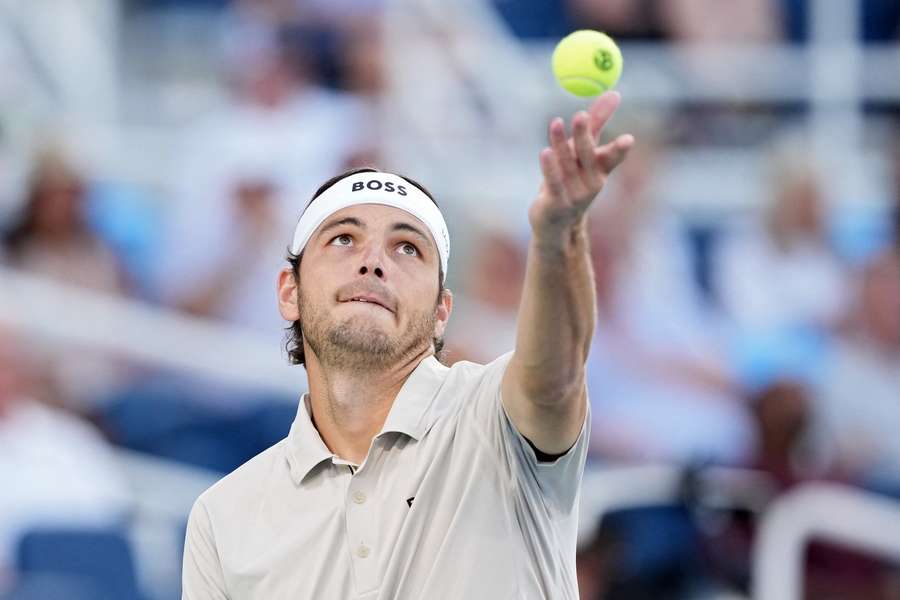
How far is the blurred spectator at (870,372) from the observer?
21.8ft

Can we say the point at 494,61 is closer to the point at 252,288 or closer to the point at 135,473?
the point at 252,288

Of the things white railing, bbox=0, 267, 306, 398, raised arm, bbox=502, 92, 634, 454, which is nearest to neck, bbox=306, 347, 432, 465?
raised arm, bbox=502, 92, 634, 454

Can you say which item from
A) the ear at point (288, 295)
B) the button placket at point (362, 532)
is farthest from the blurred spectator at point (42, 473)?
the button placket at point (362, 532)

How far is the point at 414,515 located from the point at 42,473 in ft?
12.8

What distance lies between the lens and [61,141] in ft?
25.0

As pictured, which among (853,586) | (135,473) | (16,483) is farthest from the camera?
(135,473)

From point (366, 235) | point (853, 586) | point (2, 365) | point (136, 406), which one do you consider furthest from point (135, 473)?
point (366, 235)

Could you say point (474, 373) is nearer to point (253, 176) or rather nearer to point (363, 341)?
point (363, 341)

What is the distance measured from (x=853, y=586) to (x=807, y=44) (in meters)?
3.39

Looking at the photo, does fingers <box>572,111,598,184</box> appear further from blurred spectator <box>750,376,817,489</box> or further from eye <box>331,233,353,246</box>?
blurred spectator <box>750,376,817,489</box>

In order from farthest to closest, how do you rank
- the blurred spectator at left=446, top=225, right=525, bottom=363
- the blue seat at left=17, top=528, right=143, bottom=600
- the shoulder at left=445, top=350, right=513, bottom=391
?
the blurred spectator at left=446, top=225, right=525, bottom=363, the blue seat at left=17, top=528, right=143, bottom=600, the shoulder at left=445, top=350, right=513, bottom=391

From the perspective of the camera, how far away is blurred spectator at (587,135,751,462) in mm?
6770

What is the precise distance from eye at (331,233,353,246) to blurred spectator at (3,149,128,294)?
4.09 m

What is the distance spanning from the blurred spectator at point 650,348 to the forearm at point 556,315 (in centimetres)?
384
